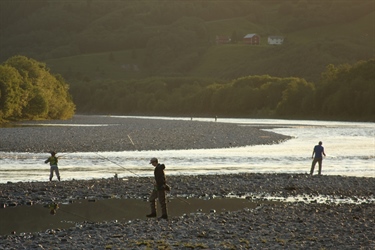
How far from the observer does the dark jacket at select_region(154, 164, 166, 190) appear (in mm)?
26766

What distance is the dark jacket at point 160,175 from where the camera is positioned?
26.8 metres

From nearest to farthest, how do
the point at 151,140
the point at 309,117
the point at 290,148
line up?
the point at 290,148, the point at 151,140, the point at 309,117

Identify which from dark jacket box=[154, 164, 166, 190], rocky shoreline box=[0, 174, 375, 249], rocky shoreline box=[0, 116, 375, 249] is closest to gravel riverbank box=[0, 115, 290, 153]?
rocky shoreline box=[0, 116, 375, 249]

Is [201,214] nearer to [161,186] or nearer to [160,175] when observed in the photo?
[161,186]

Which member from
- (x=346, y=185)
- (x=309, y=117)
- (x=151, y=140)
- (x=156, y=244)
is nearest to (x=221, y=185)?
(x=346, y=185)

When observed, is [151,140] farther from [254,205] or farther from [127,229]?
[127,229]

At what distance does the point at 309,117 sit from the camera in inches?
7288

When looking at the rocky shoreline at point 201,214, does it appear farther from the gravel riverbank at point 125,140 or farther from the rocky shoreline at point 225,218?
the gravel riverbank at point 125,140

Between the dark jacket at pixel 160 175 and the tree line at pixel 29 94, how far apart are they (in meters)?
106

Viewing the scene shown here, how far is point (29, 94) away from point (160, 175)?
122 metres

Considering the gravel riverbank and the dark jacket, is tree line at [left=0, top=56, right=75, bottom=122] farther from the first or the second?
the dark jacket

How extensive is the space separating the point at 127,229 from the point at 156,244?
9.42 feet

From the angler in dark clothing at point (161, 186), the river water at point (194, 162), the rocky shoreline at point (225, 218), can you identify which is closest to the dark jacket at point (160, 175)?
the angler in dark clothing at point (161, 186)

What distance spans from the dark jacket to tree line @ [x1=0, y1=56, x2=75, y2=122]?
348 ft
